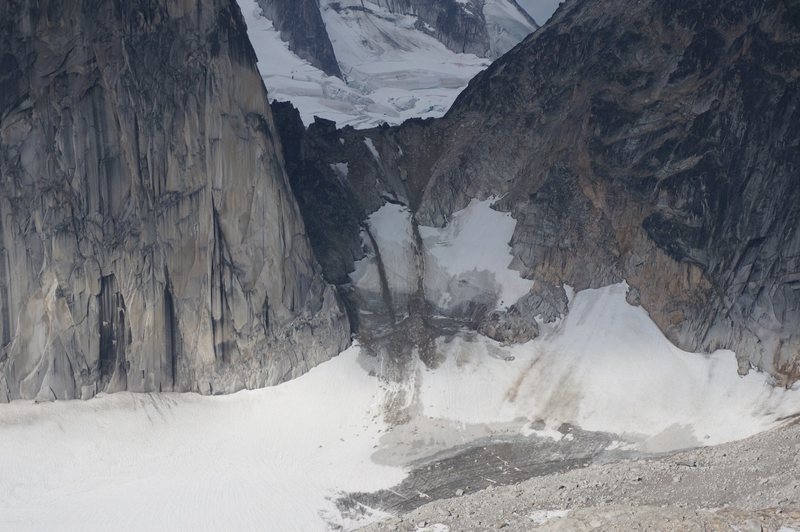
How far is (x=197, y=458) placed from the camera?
58.5m

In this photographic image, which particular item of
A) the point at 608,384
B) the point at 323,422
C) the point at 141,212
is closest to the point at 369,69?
the point at 141,212

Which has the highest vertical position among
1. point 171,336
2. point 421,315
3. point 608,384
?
point 421,315

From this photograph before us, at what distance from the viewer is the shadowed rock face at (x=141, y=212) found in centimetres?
6231

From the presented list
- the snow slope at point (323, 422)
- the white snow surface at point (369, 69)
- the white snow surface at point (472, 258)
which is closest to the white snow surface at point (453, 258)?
the white snow surface at point (472, 258)

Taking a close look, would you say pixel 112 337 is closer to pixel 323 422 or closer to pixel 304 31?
pixel 323 422

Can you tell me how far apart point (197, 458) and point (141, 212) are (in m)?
15.7

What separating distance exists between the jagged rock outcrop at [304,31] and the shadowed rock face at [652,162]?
41.9 m

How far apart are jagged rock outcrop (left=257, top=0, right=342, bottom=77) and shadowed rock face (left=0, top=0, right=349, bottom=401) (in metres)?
56.3

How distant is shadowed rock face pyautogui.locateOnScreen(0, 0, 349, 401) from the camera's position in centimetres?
6231

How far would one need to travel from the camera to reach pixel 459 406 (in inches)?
2450

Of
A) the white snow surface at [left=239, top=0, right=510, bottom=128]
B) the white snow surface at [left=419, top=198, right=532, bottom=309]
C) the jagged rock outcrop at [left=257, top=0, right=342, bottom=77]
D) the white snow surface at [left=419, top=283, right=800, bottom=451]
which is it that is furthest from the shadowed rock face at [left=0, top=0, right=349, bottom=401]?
the jagged rock outcrop at [left=257, top=0, right=342, bottom=77]

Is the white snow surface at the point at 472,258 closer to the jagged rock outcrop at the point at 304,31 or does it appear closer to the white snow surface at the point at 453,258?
the white snow surface at the point at 453,258

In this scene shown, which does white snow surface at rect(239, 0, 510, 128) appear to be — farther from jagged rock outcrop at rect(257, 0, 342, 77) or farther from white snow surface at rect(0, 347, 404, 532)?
white snow surface at rect(0, 347, 404, 532)

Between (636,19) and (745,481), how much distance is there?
43.2 m
